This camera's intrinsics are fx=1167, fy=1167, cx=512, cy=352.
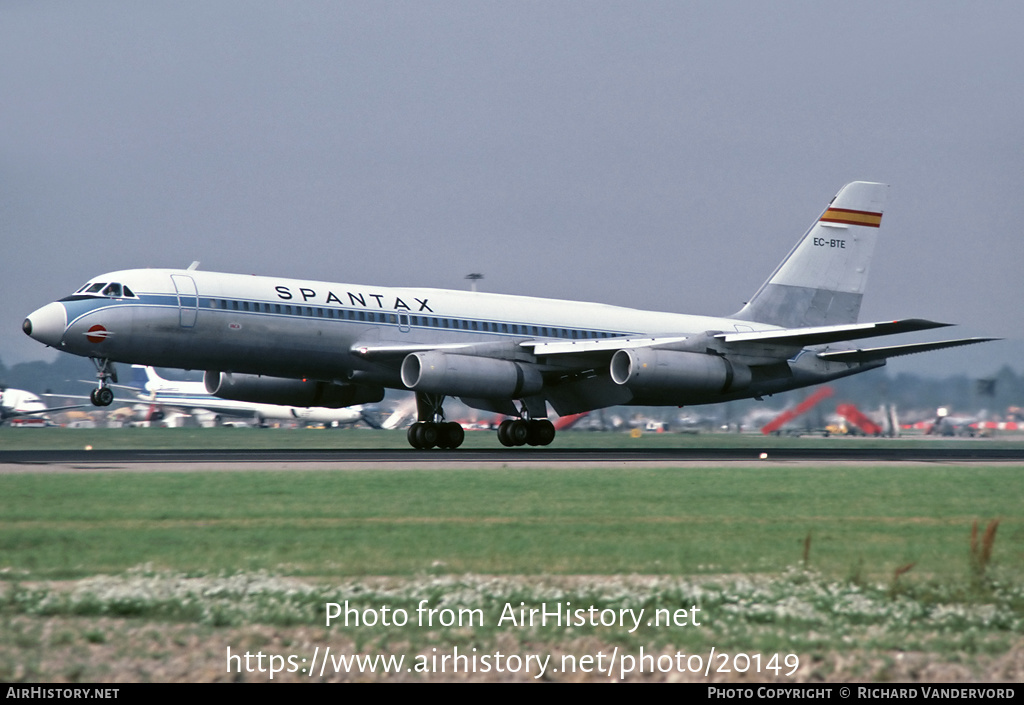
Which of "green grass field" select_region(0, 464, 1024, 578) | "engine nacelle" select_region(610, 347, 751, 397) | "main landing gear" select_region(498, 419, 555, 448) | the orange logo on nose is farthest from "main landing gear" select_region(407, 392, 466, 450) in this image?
"green grass field" select_region(0, 464, 1024, 578)

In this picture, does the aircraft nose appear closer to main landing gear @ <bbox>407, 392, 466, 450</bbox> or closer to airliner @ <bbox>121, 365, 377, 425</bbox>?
main landing gear @ <bbox>407, 392, 466, 450</bbox>

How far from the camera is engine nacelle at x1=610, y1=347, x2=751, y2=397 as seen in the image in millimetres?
31500

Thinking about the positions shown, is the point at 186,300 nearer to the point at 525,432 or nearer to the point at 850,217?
the point at 525,432

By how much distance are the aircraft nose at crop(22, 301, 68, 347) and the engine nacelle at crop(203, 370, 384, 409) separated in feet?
18.4

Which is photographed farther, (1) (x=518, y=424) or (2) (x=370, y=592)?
(1) (x=518, y=424)

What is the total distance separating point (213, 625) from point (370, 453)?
21.3 m

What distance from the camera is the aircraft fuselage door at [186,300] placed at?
28891mm

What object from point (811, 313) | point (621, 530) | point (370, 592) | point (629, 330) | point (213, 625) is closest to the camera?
point (213, 625)

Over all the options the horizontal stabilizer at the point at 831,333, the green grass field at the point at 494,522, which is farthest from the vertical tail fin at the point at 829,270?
the green grass field at the point at 494,522

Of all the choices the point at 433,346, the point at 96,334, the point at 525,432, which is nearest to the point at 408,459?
the point at 433,346

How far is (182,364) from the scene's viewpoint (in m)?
29.6

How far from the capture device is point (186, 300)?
29.0 meters
